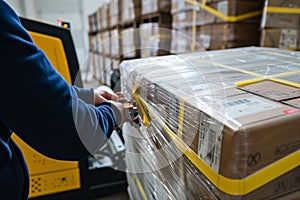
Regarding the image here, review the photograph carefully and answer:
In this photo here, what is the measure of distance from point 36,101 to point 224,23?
1378 mm

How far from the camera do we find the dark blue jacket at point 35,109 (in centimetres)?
50

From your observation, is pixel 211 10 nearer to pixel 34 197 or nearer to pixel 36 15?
pixel 34 197

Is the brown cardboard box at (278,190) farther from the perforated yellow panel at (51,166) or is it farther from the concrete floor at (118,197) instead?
the concrete floor at (118,197)

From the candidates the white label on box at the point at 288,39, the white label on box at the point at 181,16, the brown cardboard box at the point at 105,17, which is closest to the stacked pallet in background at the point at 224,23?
the white label on box at the point at 181,16

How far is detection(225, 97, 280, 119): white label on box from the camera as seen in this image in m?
0.47

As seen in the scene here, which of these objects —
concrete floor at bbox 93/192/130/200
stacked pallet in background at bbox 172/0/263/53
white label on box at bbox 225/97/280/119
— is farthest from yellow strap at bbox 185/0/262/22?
concrete floor at bbox 93/192/130/200

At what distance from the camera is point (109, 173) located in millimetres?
1722

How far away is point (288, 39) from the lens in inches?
52.2

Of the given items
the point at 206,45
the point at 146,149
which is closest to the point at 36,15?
the point at 206,45

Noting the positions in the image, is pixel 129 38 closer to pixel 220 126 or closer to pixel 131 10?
pixel 220 126

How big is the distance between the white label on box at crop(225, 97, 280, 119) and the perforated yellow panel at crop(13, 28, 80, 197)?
105 cm

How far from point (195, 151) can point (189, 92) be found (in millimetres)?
160

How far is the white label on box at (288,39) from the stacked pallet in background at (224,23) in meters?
0.29

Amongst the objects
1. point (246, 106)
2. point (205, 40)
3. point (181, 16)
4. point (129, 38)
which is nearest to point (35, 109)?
point (246, 106)
